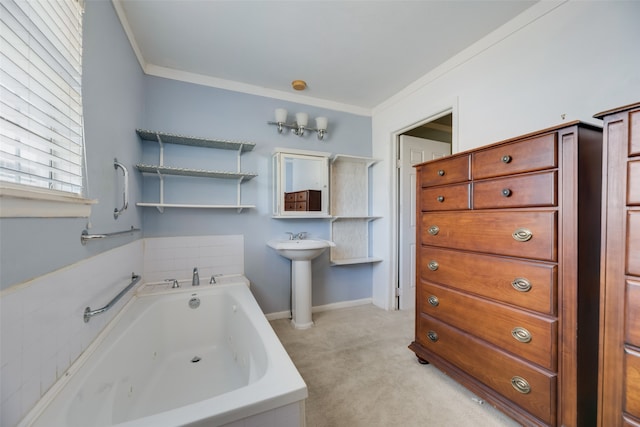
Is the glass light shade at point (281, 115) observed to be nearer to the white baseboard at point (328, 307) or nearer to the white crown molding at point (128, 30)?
the white crown molding at point (128, 30)

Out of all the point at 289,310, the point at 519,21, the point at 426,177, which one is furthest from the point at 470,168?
the point at 289,310

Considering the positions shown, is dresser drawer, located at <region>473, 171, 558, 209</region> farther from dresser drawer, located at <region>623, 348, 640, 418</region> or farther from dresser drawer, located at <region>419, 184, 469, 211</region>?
dresser drawer, located at <region>623, 348, 640, 418</region>

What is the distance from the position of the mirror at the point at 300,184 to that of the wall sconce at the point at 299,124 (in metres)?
0.26

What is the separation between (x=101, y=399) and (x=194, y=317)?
0.88m

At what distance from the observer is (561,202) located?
1.11m

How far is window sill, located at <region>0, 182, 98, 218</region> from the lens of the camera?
2.27 ft

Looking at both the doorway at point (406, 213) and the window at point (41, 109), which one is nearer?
the window at point (41, 109)

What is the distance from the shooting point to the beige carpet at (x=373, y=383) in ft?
4.56

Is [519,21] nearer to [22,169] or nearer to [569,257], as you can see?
[569,257]

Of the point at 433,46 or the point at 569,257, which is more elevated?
the point at 433,46

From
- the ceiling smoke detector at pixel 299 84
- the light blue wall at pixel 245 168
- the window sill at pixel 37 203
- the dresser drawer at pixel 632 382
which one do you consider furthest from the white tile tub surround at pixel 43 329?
the ceiling smoke detector at pixel 299 84

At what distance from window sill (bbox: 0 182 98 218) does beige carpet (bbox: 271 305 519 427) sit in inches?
59.2

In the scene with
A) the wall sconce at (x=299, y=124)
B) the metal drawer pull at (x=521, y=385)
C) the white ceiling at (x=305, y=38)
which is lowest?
the metal drawer pull at (x=521, y=385)

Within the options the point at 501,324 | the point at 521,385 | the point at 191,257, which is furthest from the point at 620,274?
the point at 191,257
